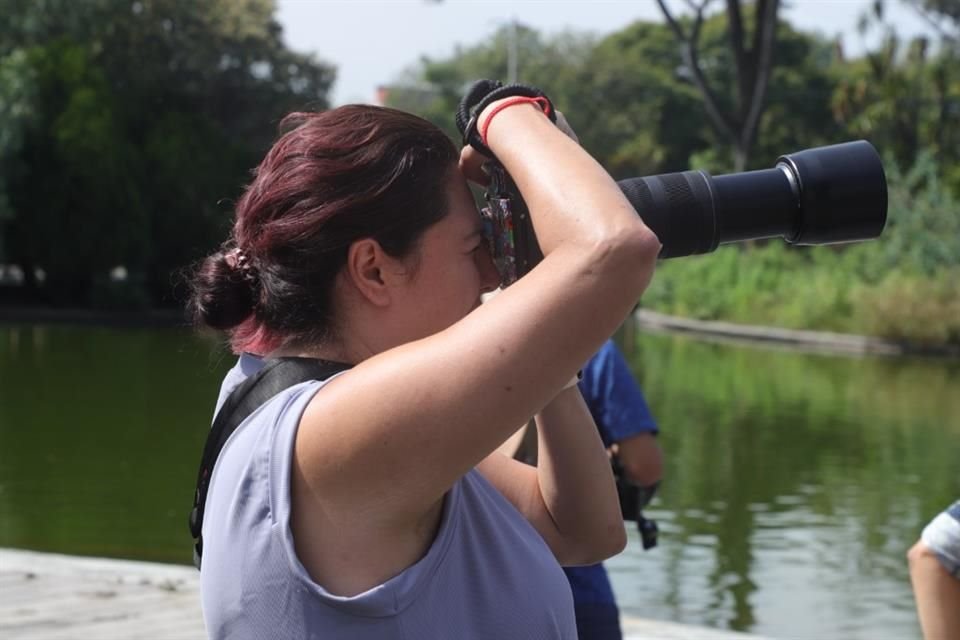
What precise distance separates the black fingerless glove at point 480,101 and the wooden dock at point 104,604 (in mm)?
3879

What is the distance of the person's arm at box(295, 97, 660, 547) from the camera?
1.33 metres

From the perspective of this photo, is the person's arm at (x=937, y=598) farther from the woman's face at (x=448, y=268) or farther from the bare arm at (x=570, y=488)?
the woman's face at (x=448, y=268)

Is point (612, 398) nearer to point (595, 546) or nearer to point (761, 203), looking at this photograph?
point (595, 546)

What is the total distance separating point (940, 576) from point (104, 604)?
3657mm

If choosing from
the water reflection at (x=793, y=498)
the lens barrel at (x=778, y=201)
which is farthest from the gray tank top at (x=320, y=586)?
the water reflection at (x=793, y=498)

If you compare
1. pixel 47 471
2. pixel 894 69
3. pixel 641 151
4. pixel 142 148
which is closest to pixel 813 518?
pixel 47 471

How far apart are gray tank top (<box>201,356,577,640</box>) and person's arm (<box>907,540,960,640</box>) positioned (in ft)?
3.87

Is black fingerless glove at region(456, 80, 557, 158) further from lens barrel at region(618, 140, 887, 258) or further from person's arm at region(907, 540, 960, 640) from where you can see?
person's arm at region(907, 540, 960, 640)

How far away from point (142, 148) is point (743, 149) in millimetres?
14534

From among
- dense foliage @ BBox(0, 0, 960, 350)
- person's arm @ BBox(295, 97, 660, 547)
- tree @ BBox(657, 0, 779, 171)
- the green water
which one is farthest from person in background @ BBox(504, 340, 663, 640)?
tree @ BBox(657, 0, 779, 171)

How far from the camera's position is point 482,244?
1.57 metres

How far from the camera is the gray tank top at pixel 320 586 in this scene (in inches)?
55.9

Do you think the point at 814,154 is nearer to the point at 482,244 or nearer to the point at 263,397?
the point at 482,244

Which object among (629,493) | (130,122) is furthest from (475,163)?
(130,122)
